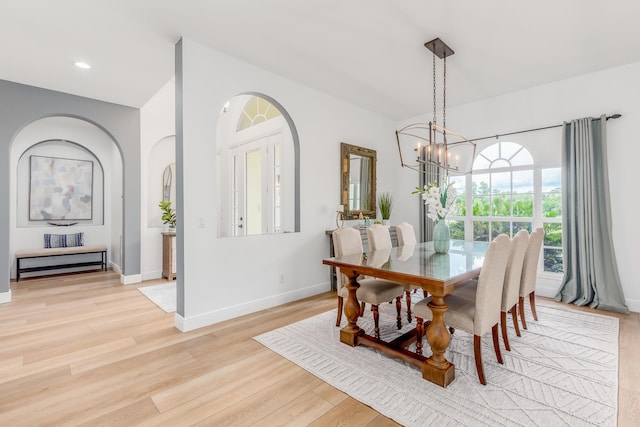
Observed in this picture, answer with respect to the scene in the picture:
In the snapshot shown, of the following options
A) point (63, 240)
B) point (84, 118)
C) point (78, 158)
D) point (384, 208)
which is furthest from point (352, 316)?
point (78, 158)

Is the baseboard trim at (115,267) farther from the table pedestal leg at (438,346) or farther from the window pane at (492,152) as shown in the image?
the window pane at (492,152)

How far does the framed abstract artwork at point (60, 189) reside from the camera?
5544 millimetres

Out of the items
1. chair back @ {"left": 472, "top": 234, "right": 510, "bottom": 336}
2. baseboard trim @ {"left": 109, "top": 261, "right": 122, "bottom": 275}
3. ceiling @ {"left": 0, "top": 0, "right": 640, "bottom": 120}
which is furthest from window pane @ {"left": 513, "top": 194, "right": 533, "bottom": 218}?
baseboard trim @ {"left": 109, "top": 261, "right": 122, "bottom": 275}

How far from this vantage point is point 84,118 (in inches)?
171

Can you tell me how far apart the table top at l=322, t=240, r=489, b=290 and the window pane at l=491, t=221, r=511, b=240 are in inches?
60.7

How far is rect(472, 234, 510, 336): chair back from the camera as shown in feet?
6.48

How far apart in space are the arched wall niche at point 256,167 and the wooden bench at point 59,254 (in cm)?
235

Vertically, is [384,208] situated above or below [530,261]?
above

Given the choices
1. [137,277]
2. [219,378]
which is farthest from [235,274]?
[137,277]

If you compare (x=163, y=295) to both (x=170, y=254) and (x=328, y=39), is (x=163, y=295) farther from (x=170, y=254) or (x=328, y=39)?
(x=328, y=39)

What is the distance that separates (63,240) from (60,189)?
96 cm

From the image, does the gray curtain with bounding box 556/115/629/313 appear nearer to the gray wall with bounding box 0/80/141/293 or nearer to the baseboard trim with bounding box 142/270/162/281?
the baseboard trim with bounding box 142/270/162/281

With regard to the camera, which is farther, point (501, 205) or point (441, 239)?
point (501, 205)

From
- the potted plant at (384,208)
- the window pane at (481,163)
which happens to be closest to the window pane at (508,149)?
the window pane at (481,163)
